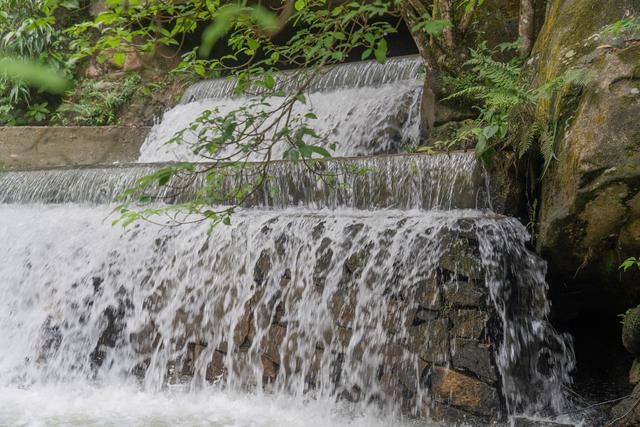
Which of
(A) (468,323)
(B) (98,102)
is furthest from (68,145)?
(A) (468,323)

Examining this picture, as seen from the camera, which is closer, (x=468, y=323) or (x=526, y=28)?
(x=468, y=323)

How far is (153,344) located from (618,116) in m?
3.14

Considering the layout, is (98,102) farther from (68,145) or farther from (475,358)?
(475,358)

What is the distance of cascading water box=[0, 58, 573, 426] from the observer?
3.26 m

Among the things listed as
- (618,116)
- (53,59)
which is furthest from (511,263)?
(53,59)

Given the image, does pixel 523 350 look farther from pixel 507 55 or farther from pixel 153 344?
pixel 507 55

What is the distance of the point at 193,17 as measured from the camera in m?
2.54

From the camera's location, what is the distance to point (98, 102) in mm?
8875

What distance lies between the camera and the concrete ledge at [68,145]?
7.69 m

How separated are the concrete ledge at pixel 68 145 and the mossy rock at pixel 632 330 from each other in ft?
20.8

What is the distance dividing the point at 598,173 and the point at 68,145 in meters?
6.71

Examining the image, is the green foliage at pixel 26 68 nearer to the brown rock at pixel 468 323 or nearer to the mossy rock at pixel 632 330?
the brown rock at pixel 468 323

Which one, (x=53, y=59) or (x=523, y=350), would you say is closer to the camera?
(x=523, y=350)

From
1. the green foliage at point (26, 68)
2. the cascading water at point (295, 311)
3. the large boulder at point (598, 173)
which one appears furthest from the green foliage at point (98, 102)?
the large boulder at point (598, 173)
